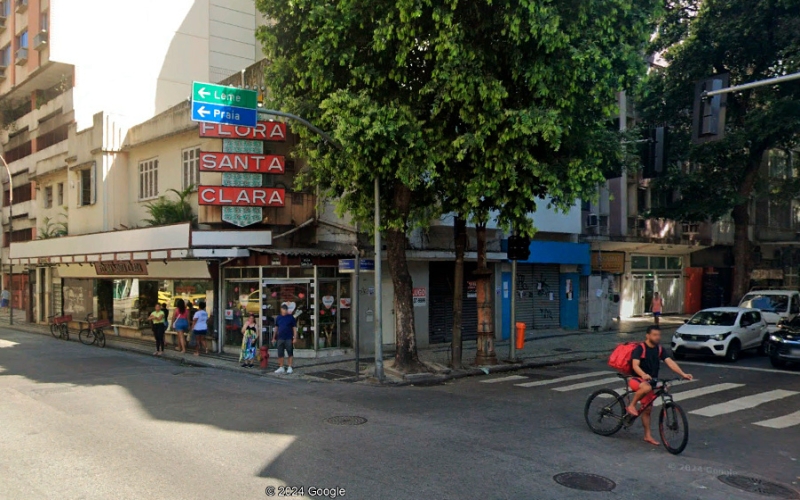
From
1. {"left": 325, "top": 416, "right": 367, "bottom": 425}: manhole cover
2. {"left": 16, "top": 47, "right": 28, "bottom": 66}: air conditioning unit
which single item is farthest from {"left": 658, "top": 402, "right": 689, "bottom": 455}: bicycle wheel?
{"left": 16, "top": 47, "right": 28, "bottom": 66}: air conditioning unit

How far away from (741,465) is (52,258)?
1069 inches

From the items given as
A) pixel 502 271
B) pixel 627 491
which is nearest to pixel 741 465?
pixel 627 491

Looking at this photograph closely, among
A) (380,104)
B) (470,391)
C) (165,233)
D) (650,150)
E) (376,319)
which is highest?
(380,104)

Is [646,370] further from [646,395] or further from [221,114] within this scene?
[221,114]

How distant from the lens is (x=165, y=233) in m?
19.7

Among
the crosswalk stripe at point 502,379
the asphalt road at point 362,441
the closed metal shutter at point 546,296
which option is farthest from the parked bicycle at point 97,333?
the closed metal shutter at point 546,296

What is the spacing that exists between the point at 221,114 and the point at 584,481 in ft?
32.3

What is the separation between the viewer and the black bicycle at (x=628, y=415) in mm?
8641

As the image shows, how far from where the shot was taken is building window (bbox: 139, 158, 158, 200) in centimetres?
2370

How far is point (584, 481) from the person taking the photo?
24.2ft

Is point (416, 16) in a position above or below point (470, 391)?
above

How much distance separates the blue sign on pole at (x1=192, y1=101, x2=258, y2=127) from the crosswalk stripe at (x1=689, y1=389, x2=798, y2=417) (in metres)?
10.4

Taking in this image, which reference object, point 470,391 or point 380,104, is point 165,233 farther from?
point 470,391

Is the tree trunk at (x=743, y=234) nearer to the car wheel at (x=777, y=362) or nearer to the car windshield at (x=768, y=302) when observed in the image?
the car windshield at (x=768, y=302)
